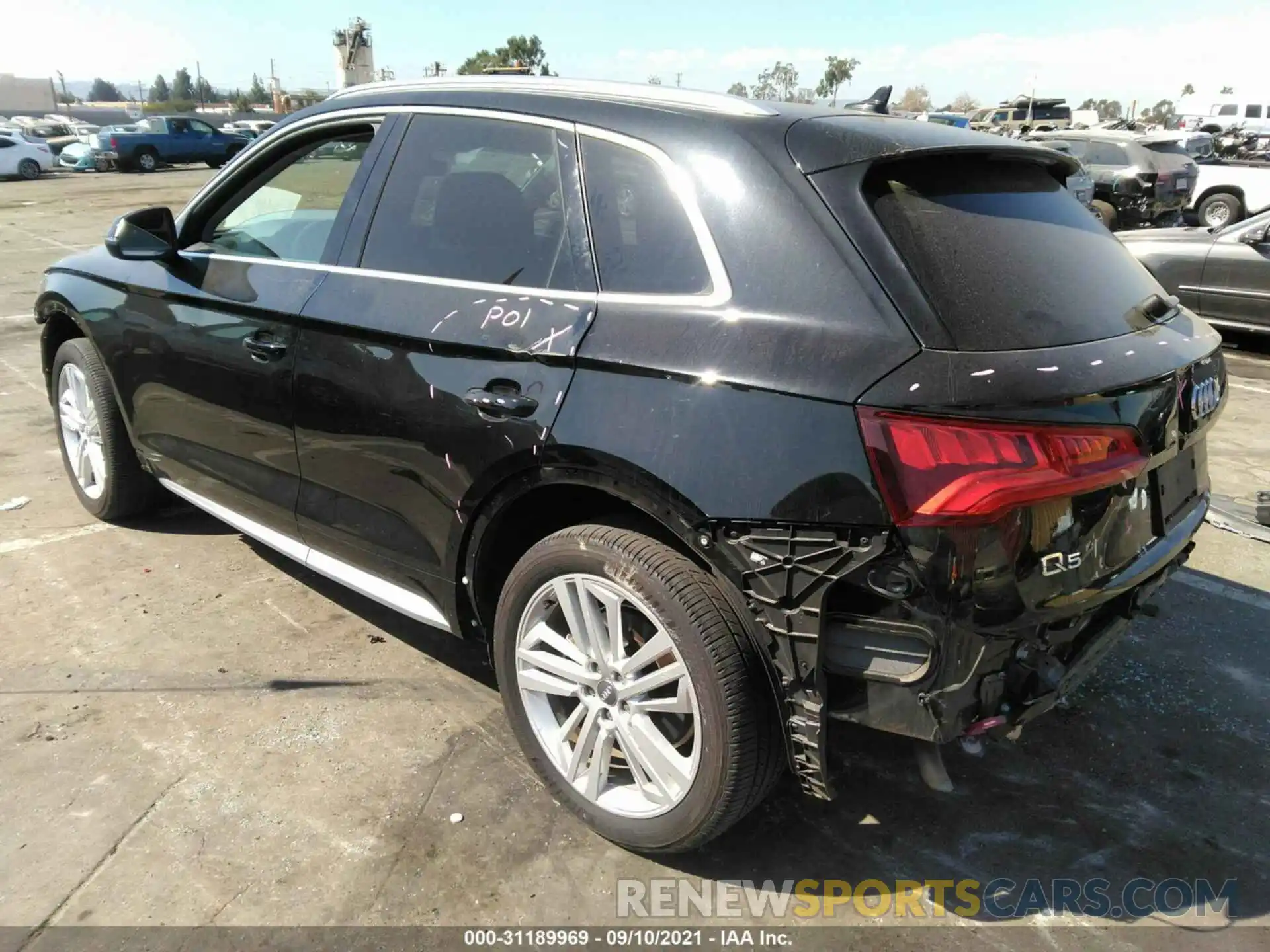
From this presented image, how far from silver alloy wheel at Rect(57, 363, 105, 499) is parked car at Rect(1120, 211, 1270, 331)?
8172mm

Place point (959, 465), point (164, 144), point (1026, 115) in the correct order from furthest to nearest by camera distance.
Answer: point (1026, 115), point (164, 144), point (959, 465)

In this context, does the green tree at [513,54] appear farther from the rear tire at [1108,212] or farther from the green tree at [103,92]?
the green tree at [103,92]

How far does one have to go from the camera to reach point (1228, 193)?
16938 mm

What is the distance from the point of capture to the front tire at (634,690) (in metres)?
2.15

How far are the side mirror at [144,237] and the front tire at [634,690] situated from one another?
6.78ft

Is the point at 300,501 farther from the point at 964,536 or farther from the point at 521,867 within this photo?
the point at 964,536

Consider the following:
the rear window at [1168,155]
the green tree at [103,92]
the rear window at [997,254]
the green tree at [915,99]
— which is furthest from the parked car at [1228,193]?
the green tree at [103,92]

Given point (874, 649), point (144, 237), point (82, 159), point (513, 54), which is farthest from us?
point (513, 54)

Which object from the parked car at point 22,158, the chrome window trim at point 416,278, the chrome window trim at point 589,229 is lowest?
the parked car at point 22,158

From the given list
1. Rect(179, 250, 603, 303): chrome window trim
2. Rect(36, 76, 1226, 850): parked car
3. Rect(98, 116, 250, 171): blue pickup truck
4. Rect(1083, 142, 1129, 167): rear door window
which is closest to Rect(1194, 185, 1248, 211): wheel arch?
Rect(1083, 142, 1129, 167): rear door window

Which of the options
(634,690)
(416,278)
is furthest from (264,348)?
(634,690)

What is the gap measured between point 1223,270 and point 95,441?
8912 mm

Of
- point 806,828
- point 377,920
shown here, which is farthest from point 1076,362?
point 377,920

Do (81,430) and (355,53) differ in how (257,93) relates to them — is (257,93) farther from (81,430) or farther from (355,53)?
(81,430)
